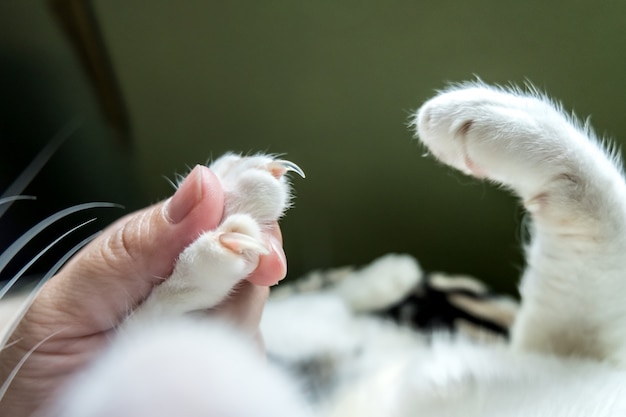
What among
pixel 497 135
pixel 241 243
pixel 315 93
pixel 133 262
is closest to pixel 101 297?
pixel 133 262

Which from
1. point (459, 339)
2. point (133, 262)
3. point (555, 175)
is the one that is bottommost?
point (459, 339)

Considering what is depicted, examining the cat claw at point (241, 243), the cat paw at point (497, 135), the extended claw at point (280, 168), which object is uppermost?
the cat paw at point (497, 135)

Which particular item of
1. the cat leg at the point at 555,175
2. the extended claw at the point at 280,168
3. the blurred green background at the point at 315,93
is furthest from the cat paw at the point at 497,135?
the blurred green background at the point at 315,93

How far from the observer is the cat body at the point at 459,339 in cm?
48

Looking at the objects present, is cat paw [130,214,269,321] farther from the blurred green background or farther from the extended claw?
the blurred green background

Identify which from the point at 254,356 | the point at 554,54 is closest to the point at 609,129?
the point at 554,54

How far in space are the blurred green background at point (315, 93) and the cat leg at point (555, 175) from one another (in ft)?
0.99

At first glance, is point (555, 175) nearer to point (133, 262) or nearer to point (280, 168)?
point (280, 168)

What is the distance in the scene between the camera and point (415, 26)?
0.93 meters

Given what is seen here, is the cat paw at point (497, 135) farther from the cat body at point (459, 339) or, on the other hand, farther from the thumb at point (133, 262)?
the thumb at point (133, 262)

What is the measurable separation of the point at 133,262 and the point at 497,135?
334mm

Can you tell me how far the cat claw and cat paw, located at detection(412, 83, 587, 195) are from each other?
207 mm

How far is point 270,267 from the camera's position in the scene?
0.51 metres

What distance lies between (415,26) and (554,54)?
0.66 ft
